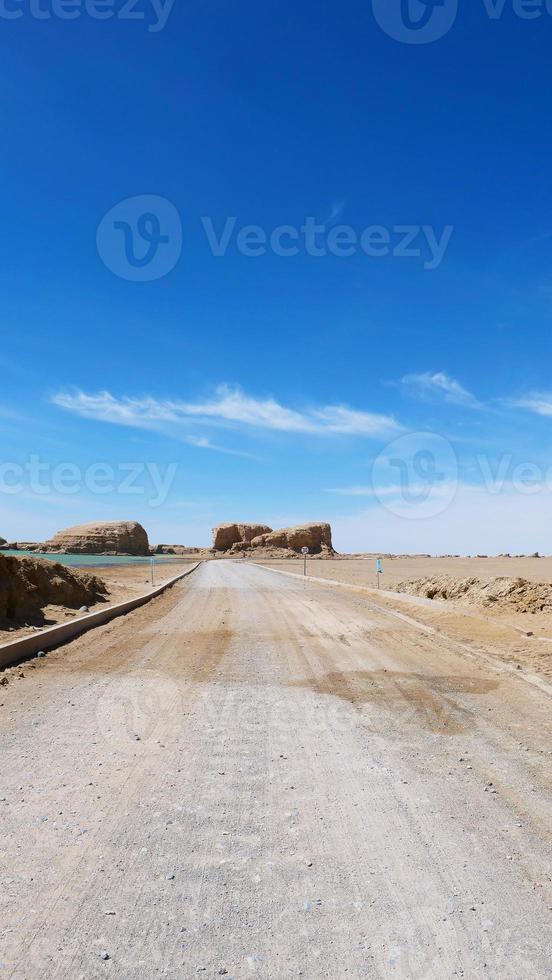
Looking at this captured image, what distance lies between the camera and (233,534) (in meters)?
153

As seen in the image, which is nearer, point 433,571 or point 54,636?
point 54,636

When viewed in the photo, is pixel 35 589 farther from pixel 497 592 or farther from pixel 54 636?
pixel 497 592

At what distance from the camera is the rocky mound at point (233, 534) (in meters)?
152

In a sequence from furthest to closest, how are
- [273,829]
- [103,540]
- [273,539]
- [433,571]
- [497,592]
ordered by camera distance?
[103,540], [273,539], [433,571], [497,592], [273,829]

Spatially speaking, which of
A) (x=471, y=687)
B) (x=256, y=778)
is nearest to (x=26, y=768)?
(x=256, y=778)

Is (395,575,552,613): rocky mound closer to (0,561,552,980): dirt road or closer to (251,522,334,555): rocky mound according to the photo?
(0,561,552,980): dirt road

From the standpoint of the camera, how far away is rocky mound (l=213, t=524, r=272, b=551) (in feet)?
497

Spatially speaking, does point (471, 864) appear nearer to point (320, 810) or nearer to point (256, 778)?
point (320, 810)

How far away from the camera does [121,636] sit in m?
13.6

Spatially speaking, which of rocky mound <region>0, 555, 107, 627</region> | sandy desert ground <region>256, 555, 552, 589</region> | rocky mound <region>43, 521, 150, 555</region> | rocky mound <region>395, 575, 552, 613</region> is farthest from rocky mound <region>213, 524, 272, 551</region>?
rocky mound <region>0, 555, 107, 627</region>

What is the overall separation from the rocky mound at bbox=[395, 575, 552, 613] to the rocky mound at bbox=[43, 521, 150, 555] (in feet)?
459

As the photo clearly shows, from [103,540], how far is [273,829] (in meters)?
161

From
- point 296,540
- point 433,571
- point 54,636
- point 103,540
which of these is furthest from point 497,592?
point 103,540

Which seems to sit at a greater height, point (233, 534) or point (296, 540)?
point (233, 534)
